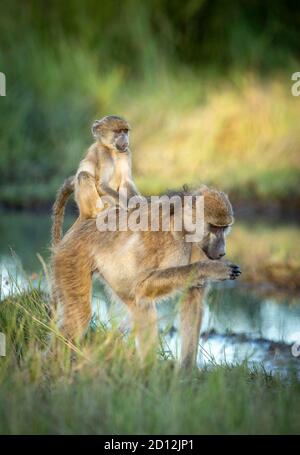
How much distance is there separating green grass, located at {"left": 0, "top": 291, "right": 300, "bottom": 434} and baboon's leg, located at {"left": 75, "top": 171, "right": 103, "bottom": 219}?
4.04ft

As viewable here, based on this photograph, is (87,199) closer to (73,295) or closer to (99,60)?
(73,295)

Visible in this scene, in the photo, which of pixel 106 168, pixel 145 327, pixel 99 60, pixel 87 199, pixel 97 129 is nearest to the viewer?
pixel 145 327

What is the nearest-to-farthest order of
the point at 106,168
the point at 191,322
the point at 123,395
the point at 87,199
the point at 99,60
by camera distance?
the point at 123,395, the point at 191,322, the point at 87,199, the point at 106,168, the point at 99,60

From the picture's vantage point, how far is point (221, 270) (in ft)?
20.5

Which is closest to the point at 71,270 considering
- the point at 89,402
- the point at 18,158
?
the point at 89,402

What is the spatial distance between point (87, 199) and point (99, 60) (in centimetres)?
1501

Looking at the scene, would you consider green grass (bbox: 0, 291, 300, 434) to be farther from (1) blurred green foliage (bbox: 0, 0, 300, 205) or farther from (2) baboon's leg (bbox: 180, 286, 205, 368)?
(1) blurred green foliage (bbox: 0, 0, 300, 205)

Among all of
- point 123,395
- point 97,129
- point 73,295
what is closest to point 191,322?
A: point 73,295

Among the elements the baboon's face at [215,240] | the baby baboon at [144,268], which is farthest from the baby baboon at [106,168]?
the baboon's face at [215,240]

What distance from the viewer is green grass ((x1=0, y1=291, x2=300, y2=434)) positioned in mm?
5055

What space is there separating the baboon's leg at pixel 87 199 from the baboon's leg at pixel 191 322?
3.53ft

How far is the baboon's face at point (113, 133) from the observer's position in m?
7.90

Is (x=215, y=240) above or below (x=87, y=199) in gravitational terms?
below

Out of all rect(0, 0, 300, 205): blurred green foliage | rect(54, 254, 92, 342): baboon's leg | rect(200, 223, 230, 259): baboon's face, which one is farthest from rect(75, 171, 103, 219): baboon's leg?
rect(0, 0, 300, 205): blurred green foliage
